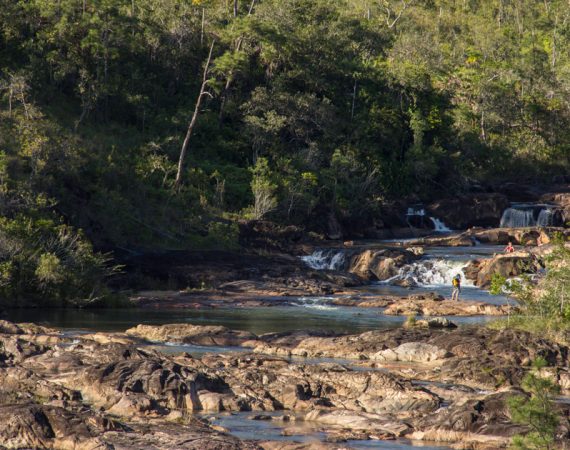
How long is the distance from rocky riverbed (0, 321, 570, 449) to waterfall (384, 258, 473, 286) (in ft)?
61.4

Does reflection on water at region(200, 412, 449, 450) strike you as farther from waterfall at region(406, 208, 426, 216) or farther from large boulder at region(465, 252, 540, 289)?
waterfall at region(406, 208, 426, 216)

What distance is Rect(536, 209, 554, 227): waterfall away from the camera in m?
62.0

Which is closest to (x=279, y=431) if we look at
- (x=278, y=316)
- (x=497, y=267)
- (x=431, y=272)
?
(x=278, y=316)

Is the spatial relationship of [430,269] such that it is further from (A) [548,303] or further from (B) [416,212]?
(A) [548,303]

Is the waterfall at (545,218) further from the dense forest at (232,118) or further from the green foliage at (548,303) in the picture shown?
the green foliage at (548,303)

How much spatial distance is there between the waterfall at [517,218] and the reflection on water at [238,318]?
2619cm

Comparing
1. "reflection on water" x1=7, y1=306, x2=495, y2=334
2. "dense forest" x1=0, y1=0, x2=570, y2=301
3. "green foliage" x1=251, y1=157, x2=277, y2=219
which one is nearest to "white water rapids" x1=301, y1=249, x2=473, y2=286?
"dense forest" x1=0, y1=0, x2=570, y2=301

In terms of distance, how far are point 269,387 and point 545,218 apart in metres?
42.7

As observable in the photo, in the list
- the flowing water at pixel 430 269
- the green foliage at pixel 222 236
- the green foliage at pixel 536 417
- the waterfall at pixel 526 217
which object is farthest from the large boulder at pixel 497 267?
the green foliage at pixel 536 417

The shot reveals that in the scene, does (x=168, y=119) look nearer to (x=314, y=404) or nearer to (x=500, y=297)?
(x=500, y=297)

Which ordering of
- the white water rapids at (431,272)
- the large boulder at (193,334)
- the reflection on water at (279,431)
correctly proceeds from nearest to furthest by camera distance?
the reflection on water at (279,431)
the large boulder at (193,334)
the white water rapids at (431,272)

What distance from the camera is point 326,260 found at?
51844 mm

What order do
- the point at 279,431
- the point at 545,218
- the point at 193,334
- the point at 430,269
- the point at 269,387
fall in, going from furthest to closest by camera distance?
the point at 545,218
the point at 430,269
the point at 193,334
the point at 269,387
the point at 279,431

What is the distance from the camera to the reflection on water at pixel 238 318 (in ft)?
111
